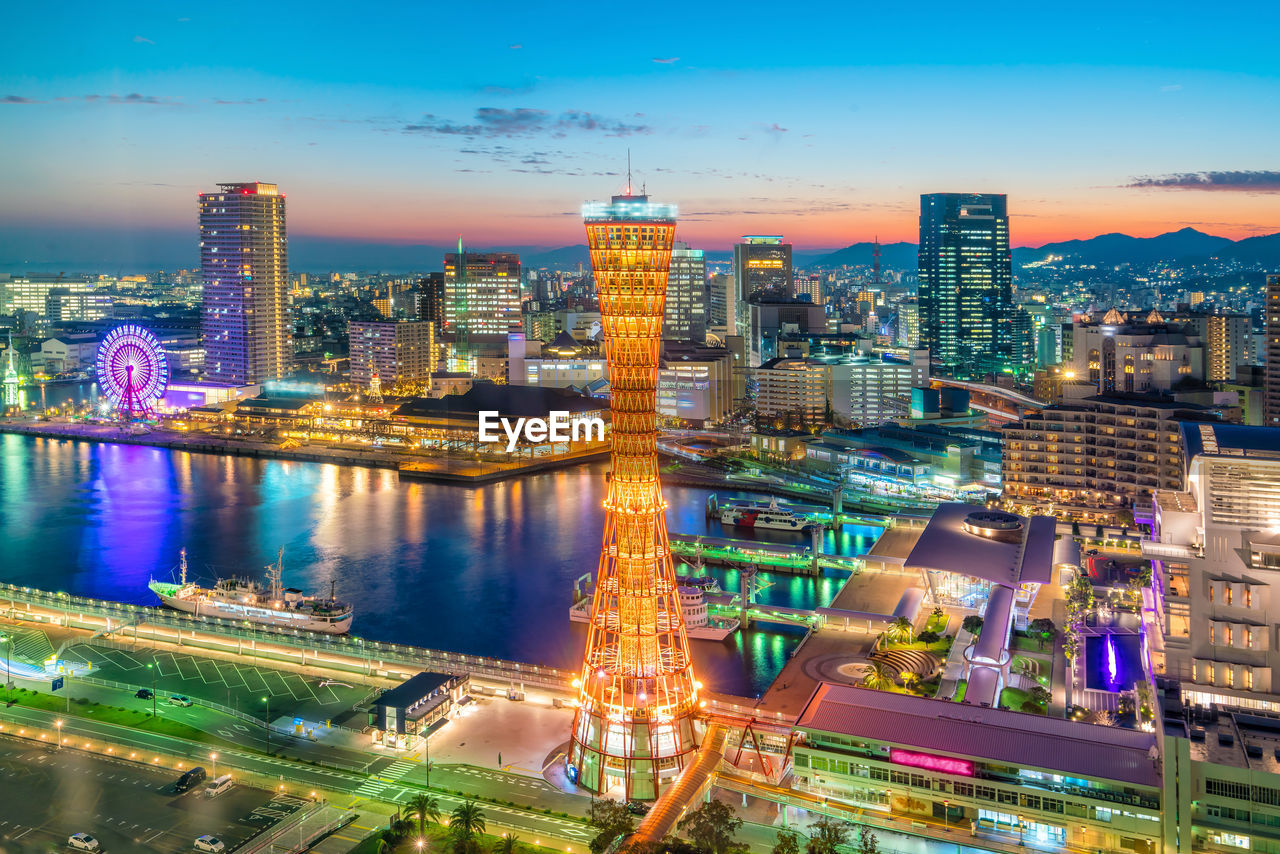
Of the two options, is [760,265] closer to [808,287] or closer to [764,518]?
[808,287]

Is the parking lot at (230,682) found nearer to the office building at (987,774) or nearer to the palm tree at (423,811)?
the palm tree at (423,811)

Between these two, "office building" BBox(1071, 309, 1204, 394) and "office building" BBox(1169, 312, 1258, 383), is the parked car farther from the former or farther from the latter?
"office building" BBox(1169, 312, 1258, 383)

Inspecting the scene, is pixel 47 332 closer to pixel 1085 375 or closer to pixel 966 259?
pixel 966 259

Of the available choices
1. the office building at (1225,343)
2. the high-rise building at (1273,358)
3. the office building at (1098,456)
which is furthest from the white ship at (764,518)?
the office building at (1225,343)

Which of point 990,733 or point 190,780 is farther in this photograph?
point 190,780

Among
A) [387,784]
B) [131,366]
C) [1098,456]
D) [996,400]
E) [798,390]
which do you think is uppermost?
[131,366]

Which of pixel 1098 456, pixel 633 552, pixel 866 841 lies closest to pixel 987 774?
pixel 866 841

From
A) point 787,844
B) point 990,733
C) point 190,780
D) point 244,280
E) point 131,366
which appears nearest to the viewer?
point 787,844

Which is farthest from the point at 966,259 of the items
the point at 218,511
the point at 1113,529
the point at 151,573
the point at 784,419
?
the point at 151,573
